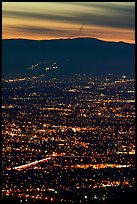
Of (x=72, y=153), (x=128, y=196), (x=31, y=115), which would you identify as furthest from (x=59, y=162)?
(x=128, y=196)

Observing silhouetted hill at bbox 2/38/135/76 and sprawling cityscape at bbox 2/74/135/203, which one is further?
silhouetted hill at bbox 2/38/135/76

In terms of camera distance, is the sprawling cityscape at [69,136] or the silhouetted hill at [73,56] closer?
the sprawling cityscape at [69,136]

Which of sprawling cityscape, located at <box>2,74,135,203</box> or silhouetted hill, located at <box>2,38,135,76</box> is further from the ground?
silhouetted hill, located at <box>2,38,135,76</box>

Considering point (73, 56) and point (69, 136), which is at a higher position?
point (73, 56)

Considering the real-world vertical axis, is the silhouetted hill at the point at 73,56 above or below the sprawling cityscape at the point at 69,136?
above

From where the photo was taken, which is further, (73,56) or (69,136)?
(73,56)
